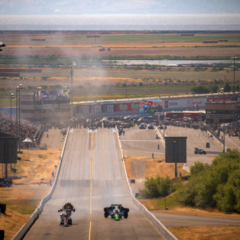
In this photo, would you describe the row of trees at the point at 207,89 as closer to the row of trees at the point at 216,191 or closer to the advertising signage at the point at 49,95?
the advertising signage at the point at 49,95

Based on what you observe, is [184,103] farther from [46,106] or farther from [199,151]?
[199,151]

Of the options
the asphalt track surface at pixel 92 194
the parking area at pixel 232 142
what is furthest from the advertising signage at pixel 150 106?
the parking area at pixel 232 142

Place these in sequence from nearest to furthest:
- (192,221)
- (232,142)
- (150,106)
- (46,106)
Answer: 1. (192,221)
2. (232,142)
3. (46,106)
4. (150,106)

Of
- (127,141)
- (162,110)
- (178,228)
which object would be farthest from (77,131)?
(178,228)

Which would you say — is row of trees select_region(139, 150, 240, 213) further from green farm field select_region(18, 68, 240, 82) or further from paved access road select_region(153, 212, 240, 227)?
green farm field select_region(18, 68, 240, 82)

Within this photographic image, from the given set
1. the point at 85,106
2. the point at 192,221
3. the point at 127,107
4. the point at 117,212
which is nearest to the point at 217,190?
the point at 192,221

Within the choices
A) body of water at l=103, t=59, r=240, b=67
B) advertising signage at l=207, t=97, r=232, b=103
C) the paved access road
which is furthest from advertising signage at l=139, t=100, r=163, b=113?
body of water at l=103, t=59, r=240, b=67

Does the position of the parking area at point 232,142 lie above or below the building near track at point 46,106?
below
